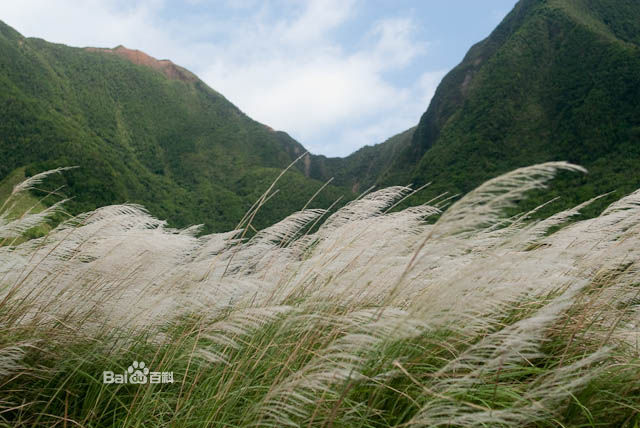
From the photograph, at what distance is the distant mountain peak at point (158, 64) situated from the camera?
390 feet

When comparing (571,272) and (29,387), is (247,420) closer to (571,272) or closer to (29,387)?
(29,387)

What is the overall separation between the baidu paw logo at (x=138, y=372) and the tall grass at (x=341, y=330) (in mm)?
59

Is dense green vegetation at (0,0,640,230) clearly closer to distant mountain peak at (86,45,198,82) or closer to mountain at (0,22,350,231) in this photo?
mountain at (0,22,350,231)

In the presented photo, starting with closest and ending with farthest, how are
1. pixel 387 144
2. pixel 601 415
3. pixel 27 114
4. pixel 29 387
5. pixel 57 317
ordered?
pixel 601 415, pixel 29 387, pixel 57 317, pixel 27 114, pixel 387 144

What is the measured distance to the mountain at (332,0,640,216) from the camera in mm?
42812

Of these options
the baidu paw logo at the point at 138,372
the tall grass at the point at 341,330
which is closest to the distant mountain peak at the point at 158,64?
the tall grass at the point at 341,330

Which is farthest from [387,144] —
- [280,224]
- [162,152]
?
[280,224]

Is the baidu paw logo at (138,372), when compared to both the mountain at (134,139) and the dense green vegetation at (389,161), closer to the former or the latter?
the dense green vegetation at (389,161)

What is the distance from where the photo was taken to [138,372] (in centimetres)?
176

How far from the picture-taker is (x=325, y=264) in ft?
6.59

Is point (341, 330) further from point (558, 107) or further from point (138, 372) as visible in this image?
point (558, 107)

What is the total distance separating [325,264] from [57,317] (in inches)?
52.6
